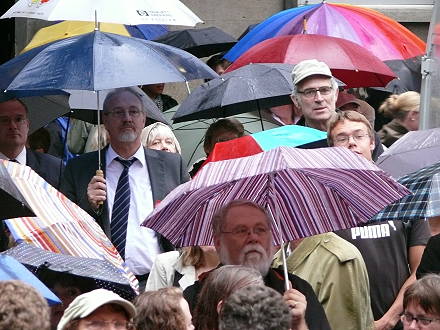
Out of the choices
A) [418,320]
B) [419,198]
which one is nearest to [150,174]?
[419,198]

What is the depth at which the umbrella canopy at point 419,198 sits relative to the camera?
8281mm

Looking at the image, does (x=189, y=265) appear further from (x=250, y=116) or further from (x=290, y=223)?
(x=250, y=116)

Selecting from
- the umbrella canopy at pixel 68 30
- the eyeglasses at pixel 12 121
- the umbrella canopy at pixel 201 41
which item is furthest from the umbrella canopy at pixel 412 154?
the umbrella canopy at pixel 201 41

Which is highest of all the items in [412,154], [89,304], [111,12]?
[111,12]

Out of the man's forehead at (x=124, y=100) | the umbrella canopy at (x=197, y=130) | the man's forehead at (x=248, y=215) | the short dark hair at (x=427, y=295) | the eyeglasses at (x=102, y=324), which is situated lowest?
the umbrella canopy at (x=197, y=130)

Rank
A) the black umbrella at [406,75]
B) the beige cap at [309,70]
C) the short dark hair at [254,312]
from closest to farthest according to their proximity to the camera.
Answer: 1. the short dark hair at [254,312]
2. the beige cap at [309,70]
3. the black umbrella at [406,75]

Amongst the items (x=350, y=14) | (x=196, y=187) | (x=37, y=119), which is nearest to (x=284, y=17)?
(x=350, y=14)

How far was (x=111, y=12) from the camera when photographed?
1040 centimetres

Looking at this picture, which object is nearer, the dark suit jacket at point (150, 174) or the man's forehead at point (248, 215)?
the man's forehead at point (248, 215)

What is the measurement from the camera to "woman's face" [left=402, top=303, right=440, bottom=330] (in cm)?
810

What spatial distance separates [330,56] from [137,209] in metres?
2.62

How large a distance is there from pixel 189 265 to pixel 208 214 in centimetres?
56

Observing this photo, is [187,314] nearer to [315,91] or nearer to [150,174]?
[150,174]

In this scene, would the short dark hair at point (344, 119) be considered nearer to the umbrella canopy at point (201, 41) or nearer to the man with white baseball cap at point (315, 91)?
the man with white baseball cap at point (315, 91)
